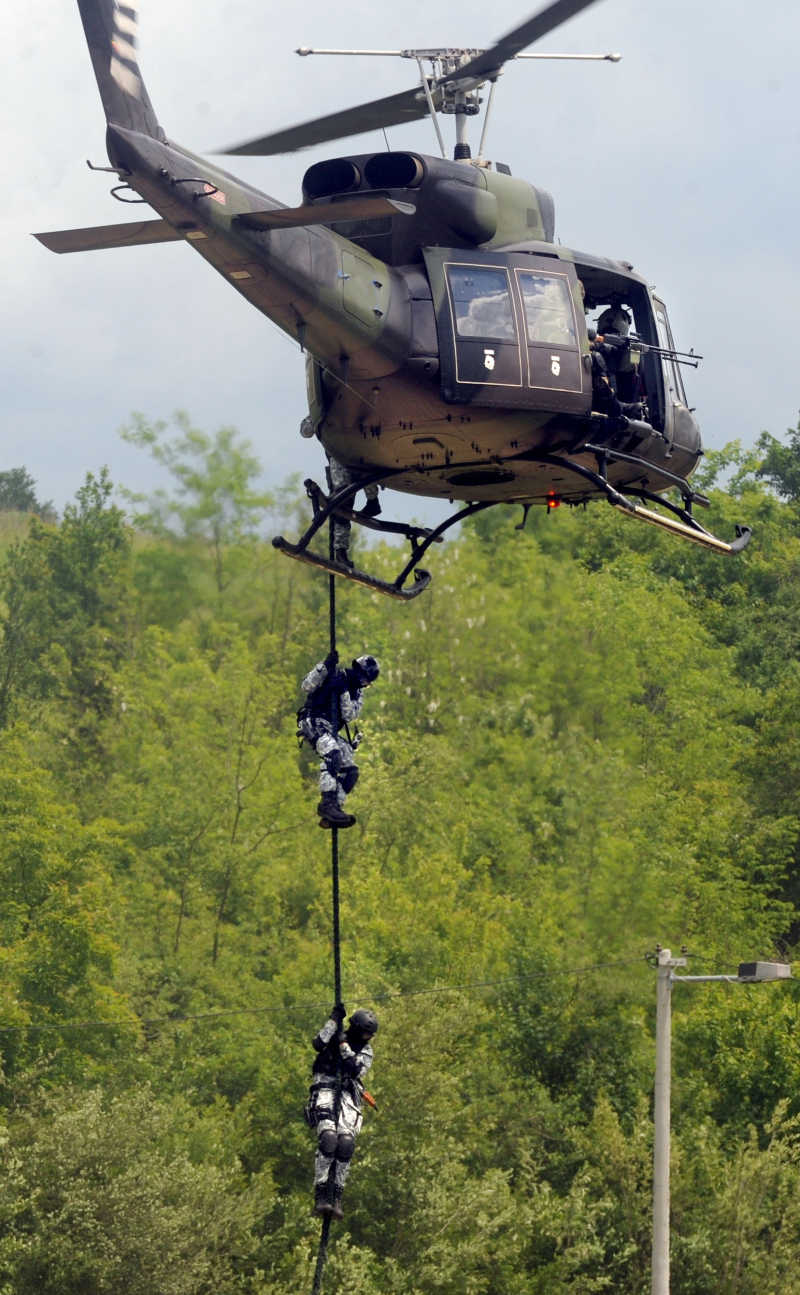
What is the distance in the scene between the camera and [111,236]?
22.3 metres

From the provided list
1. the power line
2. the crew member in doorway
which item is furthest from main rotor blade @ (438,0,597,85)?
the power line

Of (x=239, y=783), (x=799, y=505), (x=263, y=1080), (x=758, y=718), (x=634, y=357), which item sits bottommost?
(x=263, y=1080)

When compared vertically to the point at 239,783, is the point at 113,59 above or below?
below

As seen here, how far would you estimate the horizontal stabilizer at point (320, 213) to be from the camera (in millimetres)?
Result: 21094

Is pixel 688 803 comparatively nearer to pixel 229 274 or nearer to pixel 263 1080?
pixel 263 1080

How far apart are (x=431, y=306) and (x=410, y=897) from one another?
138 ft

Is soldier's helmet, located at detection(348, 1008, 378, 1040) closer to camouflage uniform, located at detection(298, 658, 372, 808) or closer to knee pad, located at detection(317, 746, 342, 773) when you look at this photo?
camouflage uniform, located at detection(298, 658, 372, 808)

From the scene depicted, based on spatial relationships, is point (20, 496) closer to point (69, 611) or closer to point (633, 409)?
point (69, 611)

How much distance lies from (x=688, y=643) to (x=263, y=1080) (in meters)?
33.7

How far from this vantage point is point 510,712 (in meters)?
81.8

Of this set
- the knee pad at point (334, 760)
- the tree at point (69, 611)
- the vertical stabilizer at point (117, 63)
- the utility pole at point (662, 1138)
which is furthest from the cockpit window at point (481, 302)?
the tree at point (69, 611)

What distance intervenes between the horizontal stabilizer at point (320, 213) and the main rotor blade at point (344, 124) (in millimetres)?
4735

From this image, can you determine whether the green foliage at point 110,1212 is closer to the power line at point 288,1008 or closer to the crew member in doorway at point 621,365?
the power line at point 288,1008

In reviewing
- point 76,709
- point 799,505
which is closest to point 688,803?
point 76,709
